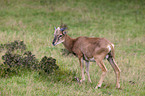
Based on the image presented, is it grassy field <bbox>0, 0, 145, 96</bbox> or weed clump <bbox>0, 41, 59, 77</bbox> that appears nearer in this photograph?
grassy field <bbox>0, 0, 145, 96</bbox>

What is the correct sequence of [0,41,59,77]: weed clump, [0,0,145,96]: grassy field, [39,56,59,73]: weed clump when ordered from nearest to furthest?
[0,0,145,96]: grassy field, [0,41,59,77]: weed clump, [39,56,59,73]: weed clump

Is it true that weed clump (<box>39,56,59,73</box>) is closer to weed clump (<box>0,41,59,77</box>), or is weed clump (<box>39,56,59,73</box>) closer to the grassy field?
weed clump (<box>0,41,59,77</box>)

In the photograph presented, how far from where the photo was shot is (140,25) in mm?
21891

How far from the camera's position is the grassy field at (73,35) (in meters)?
7.96

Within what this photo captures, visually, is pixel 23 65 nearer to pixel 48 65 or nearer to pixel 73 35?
pixel 48 65

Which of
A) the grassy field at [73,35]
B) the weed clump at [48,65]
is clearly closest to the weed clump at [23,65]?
the weed clump at [48,65]

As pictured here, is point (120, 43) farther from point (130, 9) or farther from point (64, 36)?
point (130, 9)

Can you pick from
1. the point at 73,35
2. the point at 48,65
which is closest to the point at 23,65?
the point at 48,65

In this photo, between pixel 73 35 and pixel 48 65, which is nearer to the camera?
pixel 48 65

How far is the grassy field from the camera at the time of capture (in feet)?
26.1

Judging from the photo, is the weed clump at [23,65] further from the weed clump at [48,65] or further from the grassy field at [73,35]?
the grassy field at [73,35]

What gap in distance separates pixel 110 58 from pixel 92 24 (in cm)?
1321

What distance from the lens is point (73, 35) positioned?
17.7 m

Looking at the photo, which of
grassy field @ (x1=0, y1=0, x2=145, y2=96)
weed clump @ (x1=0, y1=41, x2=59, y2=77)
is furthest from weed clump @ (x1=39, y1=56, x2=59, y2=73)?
grassy field @ (x1=0, y1=0, x2=145, y2=96)
